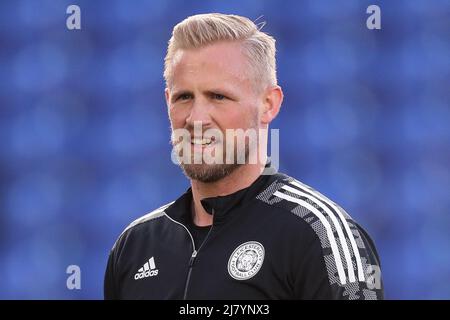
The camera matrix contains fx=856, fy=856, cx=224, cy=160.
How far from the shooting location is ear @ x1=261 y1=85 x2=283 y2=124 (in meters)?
1.63

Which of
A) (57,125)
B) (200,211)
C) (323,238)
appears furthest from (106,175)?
(323,238)

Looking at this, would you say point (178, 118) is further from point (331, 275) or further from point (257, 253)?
point (331, 275)

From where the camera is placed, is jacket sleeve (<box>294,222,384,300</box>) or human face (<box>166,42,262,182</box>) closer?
jacket sleeve (<box>294,222,384,300</box>)

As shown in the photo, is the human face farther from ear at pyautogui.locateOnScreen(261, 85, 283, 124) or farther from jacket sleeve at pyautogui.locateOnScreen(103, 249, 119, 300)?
jacket sleeve at pyautogui.locateOnScreen(103, 249, 119, 300)

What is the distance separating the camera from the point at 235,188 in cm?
162

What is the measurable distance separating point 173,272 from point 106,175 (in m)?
2.28

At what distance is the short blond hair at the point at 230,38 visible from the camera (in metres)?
1.61

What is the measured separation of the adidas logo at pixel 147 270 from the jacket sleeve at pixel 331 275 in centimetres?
31

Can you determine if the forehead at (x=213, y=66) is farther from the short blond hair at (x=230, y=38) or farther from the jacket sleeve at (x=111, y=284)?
the jacket sleeve at (x=111, y=284)

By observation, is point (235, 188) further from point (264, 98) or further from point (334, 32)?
point (334, 32)

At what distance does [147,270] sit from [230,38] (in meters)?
0.47
